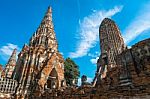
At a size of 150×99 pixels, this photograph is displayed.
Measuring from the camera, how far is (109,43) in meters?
50.3

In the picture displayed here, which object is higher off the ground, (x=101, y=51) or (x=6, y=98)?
(x=101, y=51)

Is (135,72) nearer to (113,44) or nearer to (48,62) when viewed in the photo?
(48,62)

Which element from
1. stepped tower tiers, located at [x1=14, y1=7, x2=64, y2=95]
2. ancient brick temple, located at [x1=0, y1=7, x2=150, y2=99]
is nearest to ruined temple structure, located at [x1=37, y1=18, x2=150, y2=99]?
ancient brick temple, located at [x1=0, y1=7, x2=150, y2=99]

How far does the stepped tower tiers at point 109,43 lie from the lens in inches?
1796

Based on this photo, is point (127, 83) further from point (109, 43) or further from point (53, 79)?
point (109, 43)

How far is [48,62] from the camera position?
81.4ft

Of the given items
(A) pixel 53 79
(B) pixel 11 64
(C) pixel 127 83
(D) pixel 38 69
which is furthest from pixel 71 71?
(C) pixel 127 83

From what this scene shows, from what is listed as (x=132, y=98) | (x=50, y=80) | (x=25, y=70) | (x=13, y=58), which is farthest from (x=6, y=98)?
(x=13, y=58)

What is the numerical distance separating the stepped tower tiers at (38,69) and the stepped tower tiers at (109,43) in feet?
66.8

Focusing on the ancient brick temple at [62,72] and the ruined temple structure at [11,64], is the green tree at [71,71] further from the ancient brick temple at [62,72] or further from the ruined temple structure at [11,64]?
the ruined temple structure at [11,64]

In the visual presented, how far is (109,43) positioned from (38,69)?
103ft

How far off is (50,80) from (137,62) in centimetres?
1775

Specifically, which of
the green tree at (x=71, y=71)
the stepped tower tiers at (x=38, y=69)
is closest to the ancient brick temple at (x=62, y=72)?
the stepped tower tiers at (x=38, y=69)

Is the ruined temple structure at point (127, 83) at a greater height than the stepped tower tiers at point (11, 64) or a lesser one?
lesser
